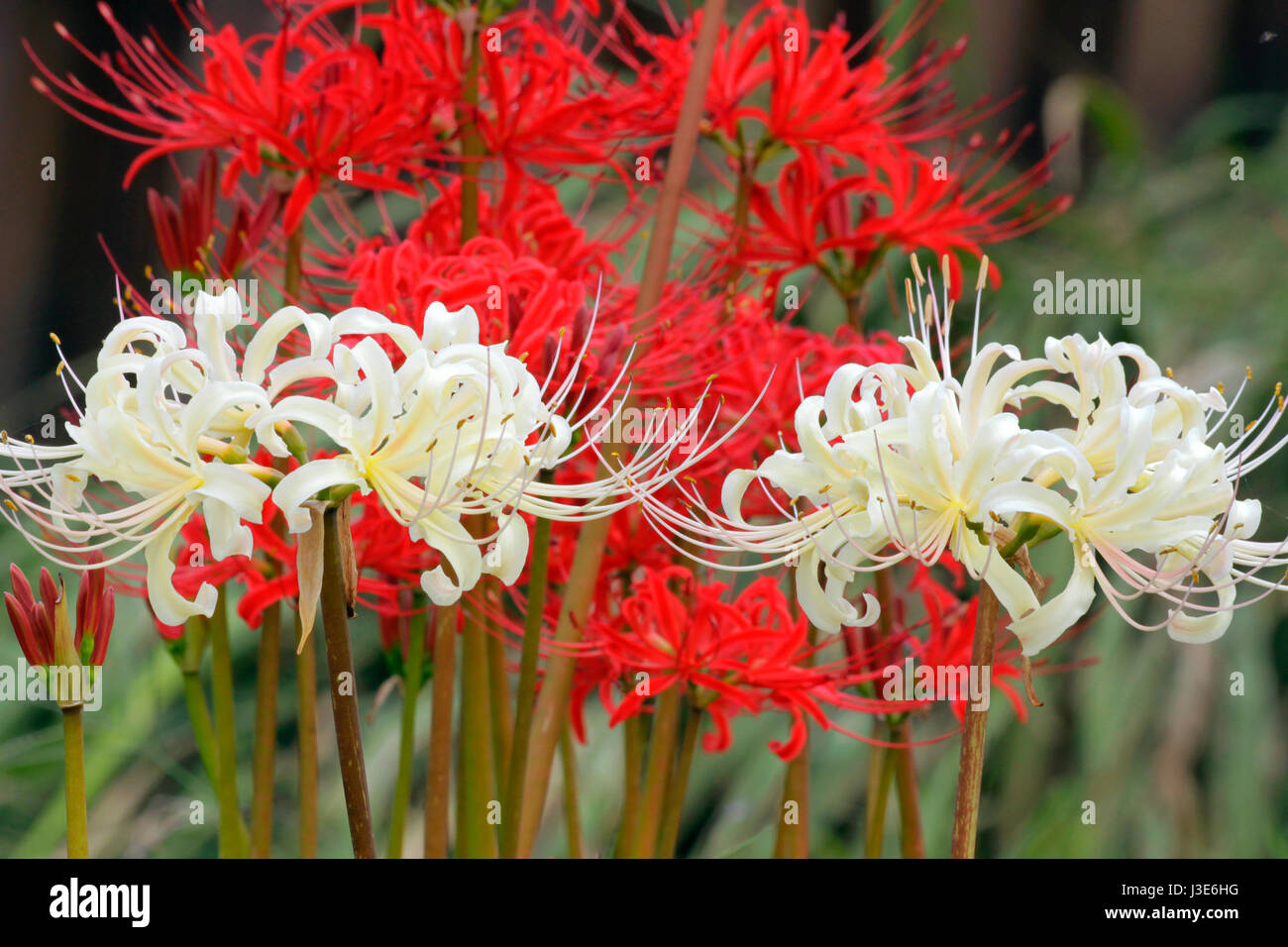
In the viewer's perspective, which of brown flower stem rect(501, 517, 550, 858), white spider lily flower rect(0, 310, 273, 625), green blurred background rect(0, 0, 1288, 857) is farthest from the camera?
green blurred background rect(0, 0, 1288, 857)

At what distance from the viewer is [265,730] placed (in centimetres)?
67

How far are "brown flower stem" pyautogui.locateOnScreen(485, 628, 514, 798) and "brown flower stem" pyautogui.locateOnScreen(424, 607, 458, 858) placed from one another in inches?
0.9

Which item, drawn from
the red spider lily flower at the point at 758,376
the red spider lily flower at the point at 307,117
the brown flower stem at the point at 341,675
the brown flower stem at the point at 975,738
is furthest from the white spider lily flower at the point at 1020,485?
the red spider lily flower at the point at 307,117

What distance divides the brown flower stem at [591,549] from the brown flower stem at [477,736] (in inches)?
1.3

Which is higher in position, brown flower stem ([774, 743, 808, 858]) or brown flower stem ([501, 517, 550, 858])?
brown flower stem ([501, 517, 550, 858])

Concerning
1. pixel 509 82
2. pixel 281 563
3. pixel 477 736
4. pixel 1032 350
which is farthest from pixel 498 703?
pixel 1032 350

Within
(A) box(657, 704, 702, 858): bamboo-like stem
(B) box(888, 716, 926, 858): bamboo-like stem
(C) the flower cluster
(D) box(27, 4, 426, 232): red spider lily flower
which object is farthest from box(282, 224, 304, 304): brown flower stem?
(B) box(888, 716, 926, 858): bamboo-like stem

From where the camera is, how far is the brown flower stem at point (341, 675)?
43 centimetres

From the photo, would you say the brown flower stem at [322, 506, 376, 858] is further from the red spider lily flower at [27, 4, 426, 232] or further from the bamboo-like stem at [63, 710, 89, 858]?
the red spider lily flower at [27, 4, 426, 232]

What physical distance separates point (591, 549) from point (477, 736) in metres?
0.12

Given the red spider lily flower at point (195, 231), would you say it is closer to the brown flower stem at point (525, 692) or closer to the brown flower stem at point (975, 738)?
the brown flower stem at point (525, 692)

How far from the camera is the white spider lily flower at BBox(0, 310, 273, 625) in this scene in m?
0.41
